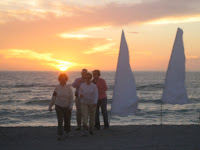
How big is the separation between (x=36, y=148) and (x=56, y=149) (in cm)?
49

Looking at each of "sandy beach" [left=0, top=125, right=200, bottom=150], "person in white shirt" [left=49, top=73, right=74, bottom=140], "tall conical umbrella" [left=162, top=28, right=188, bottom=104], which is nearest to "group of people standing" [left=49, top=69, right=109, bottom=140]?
"person in white shirt" [left=49, top=73, right=74, bottom=140]

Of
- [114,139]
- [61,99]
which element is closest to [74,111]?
[114,139]

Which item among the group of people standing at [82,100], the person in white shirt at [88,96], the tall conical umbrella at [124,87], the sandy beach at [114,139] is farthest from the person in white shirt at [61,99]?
the tall conical umbrella at [124,87]

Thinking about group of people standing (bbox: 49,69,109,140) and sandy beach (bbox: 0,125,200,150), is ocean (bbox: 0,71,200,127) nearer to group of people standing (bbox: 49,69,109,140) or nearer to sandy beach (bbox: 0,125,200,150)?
sandy beach (bbox: 0,125,200,150)

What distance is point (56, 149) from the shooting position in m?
5.67

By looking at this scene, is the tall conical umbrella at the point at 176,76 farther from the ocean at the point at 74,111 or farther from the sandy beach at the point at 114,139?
the ocean at the point at 74,111

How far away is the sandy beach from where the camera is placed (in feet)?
19.3

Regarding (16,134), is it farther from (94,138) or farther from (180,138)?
(180,138)

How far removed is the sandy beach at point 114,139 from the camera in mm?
5883

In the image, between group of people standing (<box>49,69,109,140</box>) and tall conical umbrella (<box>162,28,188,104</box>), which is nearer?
group of people standing (<box>49,69,109,140</box>)

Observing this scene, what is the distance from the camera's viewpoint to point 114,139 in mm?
6641

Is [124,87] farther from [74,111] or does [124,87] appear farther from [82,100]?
[74,111]

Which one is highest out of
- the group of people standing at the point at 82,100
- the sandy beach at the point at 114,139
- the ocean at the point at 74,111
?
the group of people standing at the point at 82,100

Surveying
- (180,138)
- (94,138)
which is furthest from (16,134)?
(180,138)
